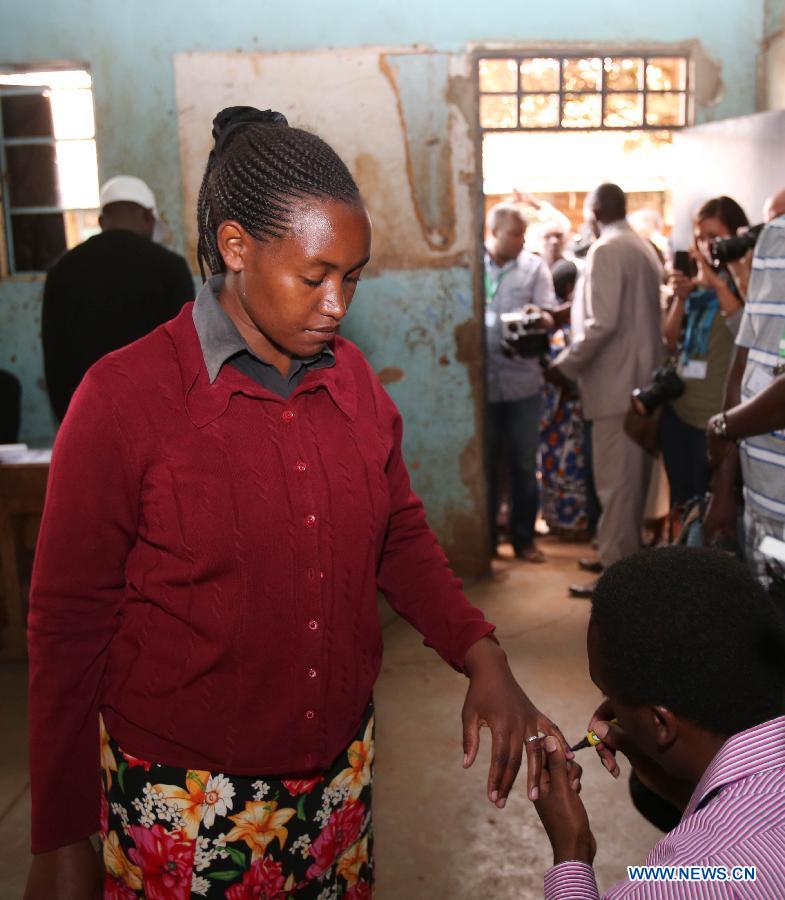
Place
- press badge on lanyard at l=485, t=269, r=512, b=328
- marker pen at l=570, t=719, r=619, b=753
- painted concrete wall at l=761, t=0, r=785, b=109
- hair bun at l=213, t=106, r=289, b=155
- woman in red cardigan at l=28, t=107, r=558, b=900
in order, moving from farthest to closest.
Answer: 1. press badge on lanyard at l=485, t=269, r=512, b=328
2. painted concrete wall at l=761, t=0, r=785, b=109
3. marker pen at l=570, t=719, r=619, b=753
4. hair bun at l=213, t=106, r=289, b=155
5. woman in red cardigan at l=28, t=107, r=558, b=900

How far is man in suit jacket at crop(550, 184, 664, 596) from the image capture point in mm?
4527

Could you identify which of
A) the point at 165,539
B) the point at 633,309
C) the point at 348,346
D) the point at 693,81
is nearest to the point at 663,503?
the point at 633,309

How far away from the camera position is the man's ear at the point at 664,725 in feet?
4.07

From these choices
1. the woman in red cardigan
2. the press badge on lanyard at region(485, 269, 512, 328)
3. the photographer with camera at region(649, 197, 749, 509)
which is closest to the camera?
A: the woman in red cardigan

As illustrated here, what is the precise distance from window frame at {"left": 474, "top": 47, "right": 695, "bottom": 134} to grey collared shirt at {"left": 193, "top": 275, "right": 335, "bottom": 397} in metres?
3.72

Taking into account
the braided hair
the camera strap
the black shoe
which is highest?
the braided hair

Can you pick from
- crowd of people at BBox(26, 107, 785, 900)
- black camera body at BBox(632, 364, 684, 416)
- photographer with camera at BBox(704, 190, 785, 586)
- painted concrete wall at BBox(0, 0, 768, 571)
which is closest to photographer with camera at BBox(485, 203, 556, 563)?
painted concrete wall at BBox(0, 0, 768, 571)

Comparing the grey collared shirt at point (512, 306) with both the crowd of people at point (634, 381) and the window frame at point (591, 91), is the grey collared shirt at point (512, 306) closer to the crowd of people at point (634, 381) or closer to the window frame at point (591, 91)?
the crowd of people at point (634, 381)

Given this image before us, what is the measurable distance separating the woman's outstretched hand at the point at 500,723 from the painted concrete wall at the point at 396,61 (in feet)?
11.9

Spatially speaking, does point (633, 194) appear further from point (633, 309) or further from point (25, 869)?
point (25, 869)

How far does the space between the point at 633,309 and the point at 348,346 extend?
3427 mm

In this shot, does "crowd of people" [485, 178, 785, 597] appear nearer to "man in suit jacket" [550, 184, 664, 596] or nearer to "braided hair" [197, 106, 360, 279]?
"man in suit jacket" [550, 184, 664, 596]

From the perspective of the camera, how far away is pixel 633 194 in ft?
33.6

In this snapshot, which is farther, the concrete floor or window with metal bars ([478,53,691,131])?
window with metal bars ([478,53,691,131])
